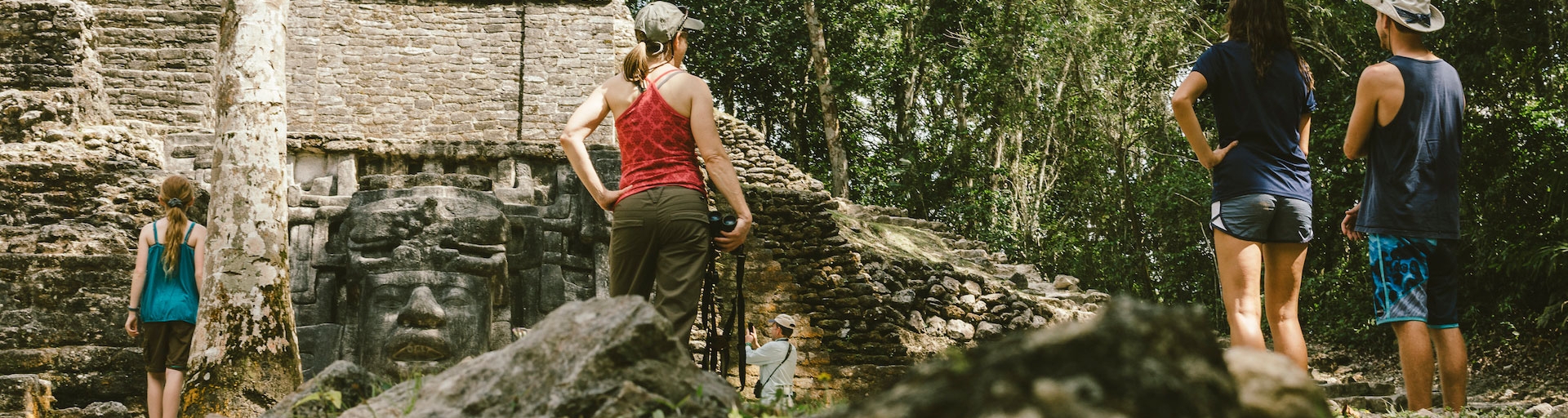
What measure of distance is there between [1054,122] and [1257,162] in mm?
16811

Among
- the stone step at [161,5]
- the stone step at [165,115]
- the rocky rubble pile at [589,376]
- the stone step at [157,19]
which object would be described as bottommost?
the rocky rubble pile at [589,376]

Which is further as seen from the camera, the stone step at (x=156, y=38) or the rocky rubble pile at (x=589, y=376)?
the stone step at (x=156, y=38)

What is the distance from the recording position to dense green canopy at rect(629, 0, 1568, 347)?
13227 mm

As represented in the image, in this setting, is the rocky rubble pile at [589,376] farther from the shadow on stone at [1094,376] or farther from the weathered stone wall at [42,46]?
the weathered stone wall at [42,46]

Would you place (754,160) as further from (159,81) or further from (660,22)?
(660,22)

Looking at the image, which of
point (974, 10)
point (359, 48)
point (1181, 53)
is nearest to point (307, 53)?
point (359, 48)

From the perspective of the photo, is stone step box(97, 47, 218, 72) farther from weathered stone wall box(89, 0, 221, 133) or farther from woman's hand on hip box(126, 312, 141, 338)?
woman's hand on hip box(126, 312, 141, 338)

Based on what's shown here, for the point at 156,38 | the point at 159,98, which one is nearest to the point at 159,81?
the point at 159,98

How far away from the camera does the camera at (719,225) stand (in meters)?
3.23

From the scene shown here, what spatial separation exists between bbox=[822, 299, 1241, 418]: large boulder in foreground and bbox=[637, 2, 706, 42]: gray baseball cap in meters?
2.25

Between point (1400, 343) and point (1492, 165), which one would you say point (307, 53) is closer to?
point (1492, 165)

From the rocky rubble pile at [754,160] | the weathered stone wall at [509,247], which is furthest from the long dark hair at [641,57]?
the rocky rubble pile at [754,160]

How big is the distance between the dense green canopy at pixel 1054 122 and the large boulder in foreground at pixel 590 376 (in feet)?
36.2

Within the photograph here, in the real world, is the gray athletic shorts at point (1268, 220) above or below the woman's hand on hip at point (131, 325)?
above
